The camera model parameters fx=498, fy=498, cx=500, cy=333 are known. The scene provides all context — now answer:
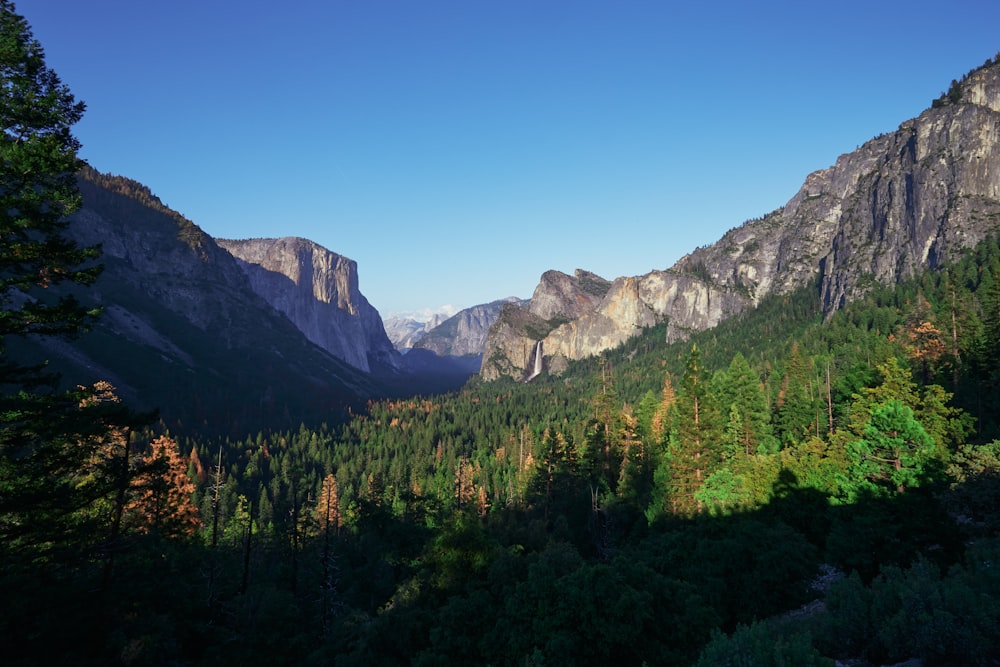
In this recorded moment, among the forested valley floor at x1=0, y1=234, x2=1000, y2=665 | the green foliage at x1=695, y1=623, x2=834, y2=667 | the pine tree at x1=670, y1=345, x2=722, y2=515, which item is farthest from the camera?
the pine tree at x1=670, y1=345, x2=722, y2=515

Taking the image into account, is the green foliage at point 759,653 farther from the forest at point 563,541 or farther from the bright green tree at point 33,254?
the bright green tree at point 33,254

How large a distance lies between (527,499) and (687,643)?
156 ft

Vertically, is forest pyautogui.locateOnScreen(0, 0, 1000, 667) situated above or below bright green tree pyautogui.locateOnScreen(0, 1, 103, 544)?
below

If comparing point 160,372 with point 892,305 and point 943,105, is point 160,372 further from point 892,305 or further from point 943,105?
point 943,105

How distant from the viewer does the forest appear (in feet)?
45.9

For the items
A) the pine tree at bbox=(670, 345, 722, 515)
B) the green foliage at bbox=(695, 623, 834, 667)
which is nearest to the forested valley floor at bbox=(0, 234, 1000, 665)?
the green foliage at bbox=(695, 623, 834, 667)

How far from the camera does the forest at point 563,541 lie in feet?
45.9

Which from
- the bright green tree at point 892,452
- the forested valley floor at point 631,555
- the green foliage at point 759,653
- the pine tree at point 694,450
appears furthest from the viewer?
the pine tree at point 694,450

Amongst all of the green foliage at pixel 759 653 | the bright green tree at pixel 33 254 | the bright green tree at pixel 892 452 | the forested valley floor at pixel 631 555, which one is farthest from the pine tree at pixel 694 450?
the bright green tree at pixel 33 254

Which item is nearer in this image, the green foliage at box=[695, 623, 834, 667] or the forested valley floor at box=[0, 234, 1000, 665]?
the green foliage at box=[695, 623, 834, 667]

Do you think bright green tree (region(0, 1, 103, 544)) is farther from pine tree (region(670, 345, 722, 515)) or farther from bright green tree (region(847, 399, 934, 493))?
pine tree (region(670, 345, 722, 515))

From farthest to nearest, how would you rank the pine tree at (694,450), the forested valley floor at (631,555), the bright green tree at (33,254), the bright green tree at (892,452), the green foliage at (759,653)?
the pine tree at (694,450)
the bright green tree at (892,452)
the forested valley floor at (631,555)
the bright green tree at (33,254)
the green foliage at (759,653)

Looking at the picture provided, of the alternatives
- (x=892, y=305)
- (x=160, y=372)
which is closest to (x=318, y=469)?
(x=160, y=372)

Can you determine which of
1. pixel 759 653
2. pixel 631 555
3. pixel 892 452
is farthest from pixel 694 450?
pixel 759 653
